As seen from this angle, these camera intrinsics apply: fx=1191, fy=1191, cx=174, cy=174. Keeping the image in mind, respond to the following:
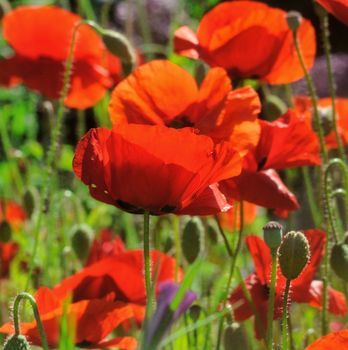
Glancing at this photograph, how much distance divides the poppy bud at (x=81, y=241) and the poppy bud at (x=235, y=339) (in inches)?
22.2

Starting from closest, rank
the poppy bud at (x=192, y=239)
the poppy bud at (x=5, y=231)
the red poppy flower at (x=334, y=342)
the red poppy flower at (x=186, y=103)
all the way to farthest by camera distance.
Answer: the red poppy flower at (x=334, y=342) < the red poppy flower at (x=186, y=103) < the poppy bud at (x=192, y=239) < the poppy bud at (x=5, y=231)

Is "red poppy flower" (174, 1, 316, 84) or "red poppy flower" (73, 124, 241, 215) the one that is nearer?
"red poppy flower" (73, 124, 241, 215)

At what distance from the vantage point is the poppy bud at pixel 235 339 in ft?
3.68

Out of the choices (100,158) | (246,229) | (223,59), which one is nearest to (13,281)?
(246,229)

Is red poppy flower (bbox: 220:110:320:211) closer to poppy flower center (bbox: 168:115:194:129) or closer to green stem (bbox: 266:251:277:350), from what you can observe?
poppy flower center (bbox: 168:115:194:129)

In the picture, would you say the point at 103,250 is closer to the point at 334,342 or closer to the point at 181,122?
the point at 181,122

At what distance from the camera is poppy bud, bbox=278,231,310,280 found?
1006 mm

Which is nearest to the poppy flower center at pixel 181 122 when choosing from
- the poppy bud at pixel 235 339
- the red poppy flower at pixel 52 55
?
the poppy bud at pixel 235 339

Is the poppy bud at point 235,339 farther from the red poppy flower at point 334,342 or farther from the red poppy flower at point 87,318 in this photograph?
the red poppy flower at point 334,342

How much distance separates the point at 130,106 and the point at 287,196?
0.64ft

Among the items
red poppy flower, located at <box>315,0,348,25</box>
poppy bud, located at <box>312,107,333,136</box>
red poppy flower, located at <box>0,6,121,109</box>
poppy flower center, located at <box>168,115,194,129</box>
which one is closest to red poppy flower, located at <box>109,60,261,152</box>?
poppy flower center, located at <box>168,115,194,129</box>

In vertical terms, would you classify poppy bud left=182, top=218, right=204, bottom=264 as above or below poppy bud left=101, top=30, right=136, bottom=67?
below

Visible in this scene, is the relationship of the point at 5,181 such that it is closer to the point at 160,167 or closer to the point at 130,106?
the point at 130,106

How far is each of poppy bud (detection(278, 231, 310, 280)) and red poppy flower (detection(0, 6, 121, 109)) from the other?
85 cm
